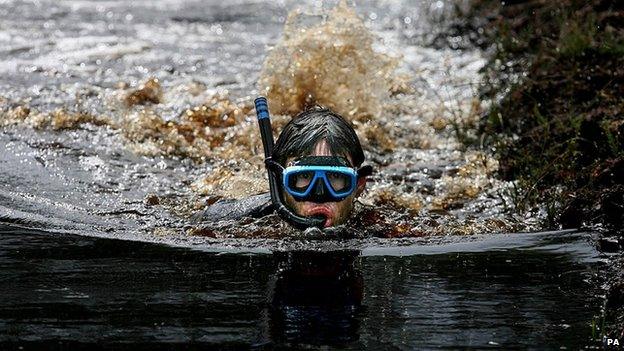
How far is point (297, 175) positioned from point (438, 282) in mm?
1095

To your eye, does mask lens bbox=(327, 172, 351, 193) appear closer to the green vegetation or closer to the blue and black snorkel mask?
the blue and black snorkel mask

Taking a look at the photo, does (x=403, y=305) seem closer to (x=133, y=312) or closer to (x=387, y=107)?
(x=133, y=312)

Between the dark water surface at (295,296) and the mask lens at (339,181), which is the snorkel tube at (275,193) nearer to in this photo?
the mask lens at (339,181)

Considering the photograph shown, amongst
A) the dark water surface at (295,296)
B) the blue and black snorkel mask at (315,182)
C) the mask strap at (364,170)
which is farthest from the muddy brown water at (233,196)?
the mask strap at (364,170)

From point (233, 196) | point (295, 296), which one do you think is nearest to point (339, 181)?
point (295, 296)

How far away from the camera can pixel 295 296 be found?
403cm

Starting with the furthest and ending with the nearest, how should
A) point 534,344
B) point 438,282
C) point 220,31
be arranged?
point 220,31, point 438,282, point 534,344

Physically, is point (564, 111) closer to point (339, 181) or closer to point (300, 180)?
point (339, 181)

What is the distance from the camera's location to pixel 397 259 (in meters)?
4.66

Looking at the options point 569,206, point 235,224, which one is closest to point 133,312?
point 235,224

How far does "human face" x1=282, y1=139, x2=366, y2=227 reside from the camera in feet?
16.6

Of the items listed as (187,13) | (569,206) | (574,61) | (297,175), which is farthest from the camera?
(187,13)

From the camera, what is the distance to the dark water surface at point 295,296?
361cm

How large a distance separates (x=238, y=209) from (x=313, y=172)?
82 cm
